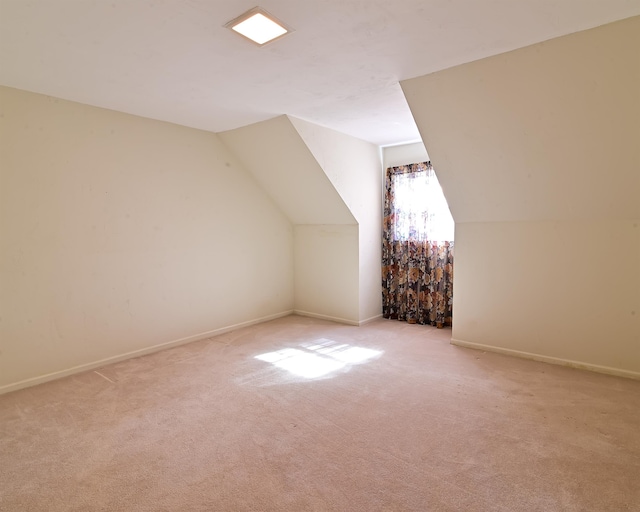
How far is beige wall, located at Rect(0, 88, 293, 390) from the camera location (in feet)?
9.23

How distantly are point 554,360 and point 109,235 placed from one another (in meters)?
4.11

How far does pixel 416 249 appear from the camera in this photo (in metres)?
4.59

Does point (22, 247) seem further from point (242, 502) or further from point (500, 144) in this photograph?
point (500, 144)

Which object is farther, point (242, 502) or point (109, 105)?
point (109, 105)

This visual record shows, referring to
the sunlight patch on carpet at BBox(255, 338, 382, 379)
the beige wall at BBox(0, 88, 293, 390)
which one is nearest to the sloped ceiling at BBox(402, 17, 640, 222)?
the sunlight patch on carpet at BBox(255, 338, 382, 379)

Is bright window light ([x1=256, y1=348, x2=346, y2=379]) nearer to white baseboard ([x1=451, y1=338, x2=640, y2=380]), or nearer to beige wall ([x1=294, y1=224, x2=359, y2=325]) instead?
beige wall ([x1=294, y1=224, x2=359, y2=325])

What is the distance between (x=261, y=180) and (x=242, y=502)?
11.7 feet

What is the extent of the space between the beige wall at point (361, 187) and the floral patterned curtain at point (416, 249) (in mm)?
143

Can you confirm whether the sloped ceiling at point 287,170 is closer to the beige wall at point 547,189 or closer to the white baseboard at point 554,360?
the beige wall at point 547,189

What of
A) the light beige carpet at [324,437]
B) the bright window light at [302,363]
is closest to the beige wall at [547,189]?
the light beige carpet at [324,437]

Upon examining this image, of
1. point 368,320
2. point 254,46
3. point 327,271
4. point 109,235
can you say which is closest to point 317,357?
point 368,320

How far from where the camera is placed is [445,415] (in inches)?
93.8

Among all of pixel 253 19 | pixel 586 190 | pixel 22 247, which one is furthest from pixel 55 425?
pixel 586 190

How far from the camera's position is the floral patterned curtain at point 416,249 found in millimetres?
4391
